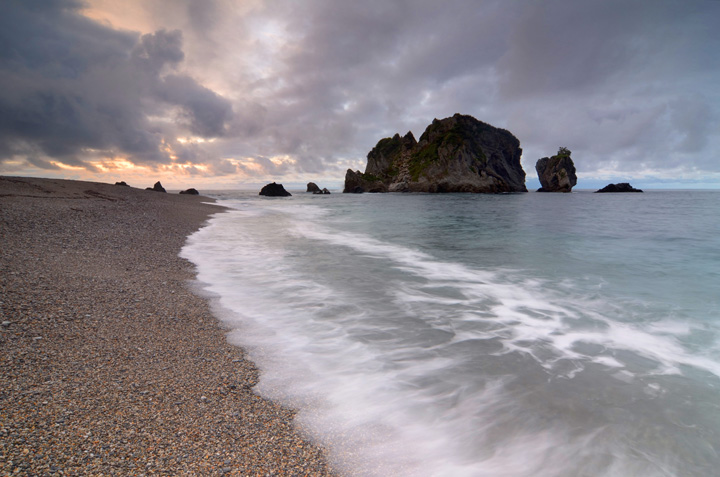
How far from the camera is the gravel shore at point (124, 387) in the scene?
227 cm

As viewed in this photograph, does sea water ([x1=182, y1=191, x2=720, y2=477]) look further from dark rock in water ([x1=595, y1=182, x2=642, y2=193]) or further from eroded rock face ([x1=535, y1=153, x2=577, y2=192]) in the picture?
dark rock in water ([x1=595, y1=182, x2=642, y2=193])

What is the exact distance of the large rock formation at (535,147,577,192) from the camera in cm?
11350

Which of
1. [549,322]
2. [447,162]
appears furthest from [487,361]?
[447,162]

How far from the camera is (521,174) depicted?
440 feet

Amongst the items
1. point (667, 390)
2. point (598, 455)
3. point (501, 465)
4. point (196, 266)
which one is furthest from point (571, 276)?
point (196, 266)

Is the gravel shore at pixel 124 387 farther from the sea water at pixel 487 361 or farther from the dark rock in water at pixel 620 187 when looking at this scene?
the dark rock in water at pixel 620 187

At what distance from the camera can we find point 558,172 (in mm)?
114938

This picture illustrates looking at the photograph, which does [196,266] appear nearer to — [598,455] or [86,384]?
[86,384]

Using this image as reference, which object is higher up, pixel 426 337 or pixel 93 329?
pixel 93 329

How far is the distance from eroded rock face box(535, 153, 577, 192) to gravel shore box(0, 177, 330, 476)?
429 ft

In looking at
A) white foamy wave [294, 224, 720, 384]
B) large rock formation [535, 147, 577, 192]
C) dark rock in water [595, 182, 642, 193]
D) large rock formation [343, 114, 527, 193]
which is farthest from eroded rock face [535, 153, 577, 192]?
white foamy wave [294, 224, 720, 384]

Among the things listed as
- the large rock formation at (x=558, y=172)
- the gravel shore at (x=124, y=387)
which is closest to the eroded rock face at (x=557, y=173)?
the large rock formation at (x=558, y=172)

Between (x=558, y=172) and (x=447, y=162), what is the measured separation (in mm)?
42937

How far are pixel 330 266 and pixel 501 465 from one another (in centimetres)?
751
